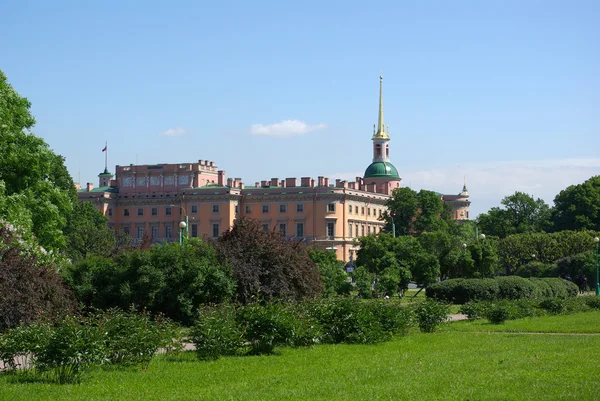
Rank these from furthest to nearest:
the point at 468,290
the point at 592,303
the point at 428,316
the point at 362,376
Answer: the point at 468,290 → the point at 592,303 → the point at 428,316 → the point at 362,376

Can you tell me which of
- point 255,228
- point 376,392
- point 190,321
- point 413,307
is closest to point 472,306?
point 413,307

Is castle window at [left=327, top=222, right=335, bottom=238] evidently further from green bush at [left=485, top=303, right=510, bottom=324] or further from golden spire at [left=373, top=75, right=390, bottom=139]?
green bush at [left=485, top=303, right=510, bottom=324]

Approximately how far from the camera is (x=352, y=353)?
19.5 metres

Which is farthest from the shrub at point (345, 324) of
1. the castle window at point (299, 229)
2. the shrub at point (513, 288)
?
the castle window at point (299, 229)

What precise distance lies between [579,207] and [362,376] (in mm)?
80448

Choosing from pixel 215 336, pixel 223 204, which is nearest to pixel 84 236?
pixel 223 204

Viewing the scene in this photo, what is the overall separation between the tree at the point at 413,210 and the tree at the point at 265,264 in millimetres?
72385

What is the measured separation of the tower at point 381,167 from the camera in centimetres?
12400

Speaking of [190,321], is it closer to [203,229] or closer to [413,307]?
[413,307]

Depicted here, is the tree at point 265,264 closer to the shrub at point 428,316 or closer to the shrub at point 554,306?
the shrub at point 428,316

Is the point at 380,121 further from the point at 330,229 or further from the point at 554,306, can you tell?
the point at 554,306

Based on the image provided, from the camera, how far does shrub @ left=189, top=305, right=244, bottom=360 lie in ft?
61.8

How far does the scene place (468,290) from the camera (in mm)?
39125

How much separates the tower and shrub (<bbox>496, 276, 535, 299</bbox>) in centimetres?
8256
